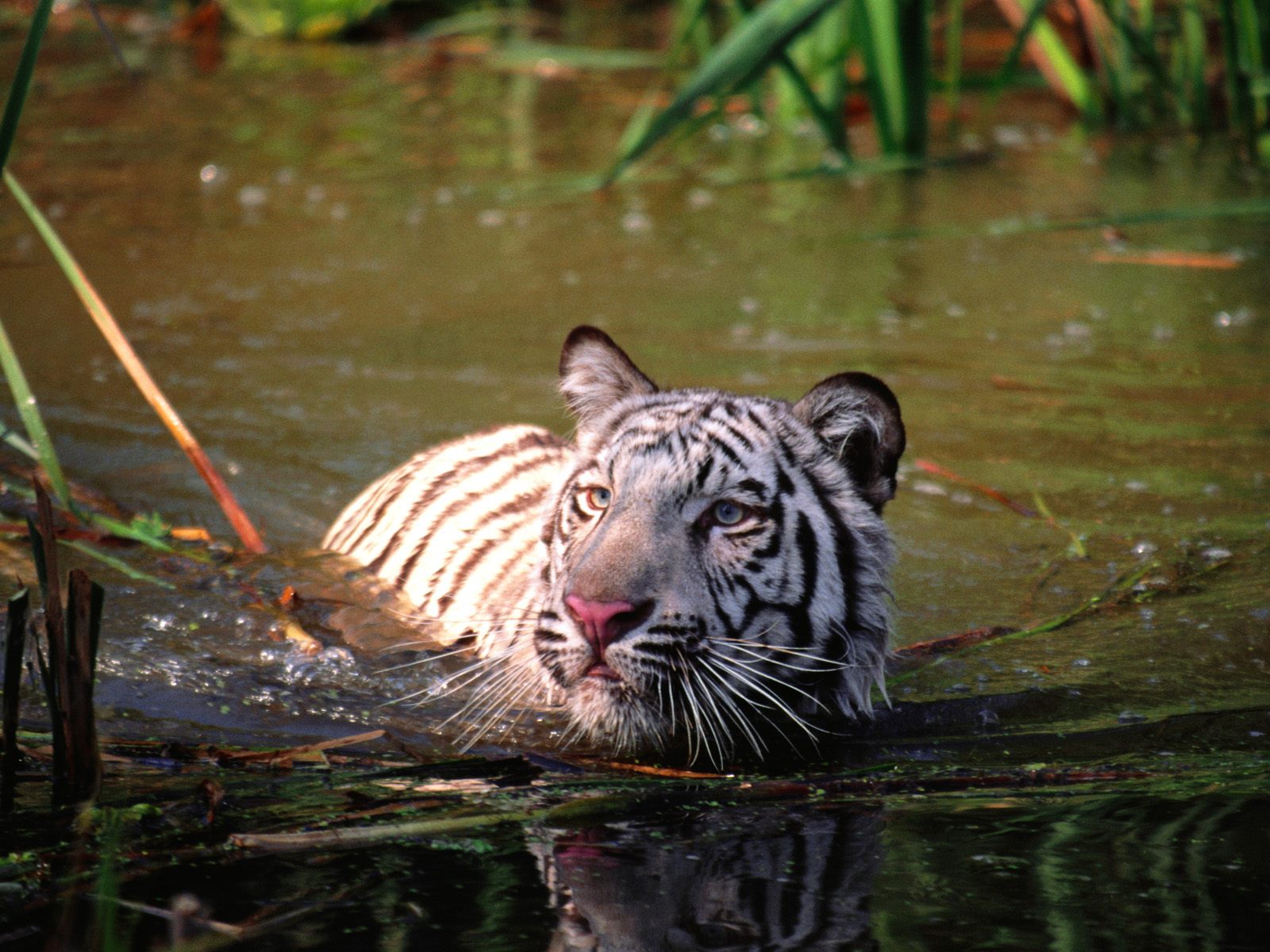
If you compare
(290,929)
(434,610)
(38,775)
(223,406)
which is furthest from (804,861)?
(223,406)

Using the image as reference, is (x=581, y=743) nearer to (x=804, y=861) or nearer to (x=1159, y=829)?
(x=804, y=861)

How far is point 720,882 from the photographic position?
2332 mm

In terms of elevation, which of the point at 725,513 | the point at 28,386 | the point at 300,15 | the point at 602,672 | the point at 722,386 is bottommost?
the point at 602,672

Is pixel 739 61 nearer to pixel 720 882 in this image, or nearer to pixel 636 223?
pixel 636 223

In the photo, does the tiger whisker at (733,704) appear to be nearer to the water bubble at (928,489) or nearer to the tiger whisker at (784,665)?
the tiger whisker at (784,665)

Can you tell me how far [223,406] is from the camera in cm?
570

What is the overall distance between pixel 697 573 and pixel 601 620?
0.27 m

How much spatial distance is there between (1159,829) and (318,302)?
16.4ft

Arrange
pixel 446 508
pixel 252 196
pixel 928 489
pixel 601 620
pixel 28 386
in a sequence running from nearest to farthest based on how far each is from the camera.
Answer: pixel 601 620 < pixel 28 386 < pixel 446 508 < pixel 928 489 < pixel 252 196

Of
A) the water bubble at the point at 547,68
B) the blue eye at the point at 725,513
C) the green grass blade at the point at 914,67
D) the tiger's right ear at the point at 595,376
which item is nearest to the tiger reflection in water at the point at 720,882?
the blue eye at the point at 725,513

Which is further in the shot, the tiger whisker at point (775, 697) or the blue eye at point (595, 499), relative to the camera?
the blue eye at point (595, 499)

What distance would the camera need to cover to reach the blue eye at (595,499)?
317 centimetres

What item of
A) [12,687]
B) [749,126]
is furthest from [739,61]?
[749,126]

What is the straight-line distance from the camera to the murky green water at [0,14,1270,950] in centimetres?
234
